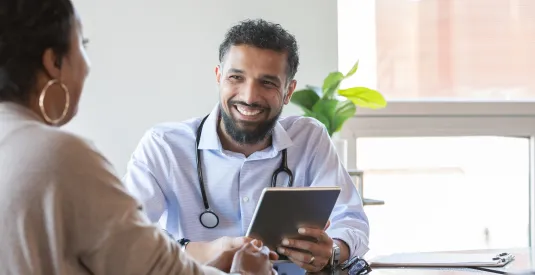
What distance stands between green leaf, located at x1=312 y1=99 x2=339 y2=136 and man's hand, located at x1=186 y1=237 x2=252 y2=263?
116 cm

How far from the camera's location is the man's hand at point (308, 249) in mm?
1788

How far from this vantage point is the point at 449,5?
3459 mm

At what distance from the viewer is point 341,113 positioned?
2.94 meters

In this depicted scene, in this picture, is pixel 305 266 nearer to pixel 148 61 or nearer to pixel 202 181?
pixel 202 181

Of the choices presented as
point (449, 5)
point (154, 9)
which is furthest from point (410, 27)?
point (154, 9)

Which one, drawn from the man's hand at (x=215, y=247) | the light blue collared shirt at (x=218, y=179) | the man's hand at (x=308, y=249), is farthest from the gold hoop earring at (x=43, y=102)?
the light blue collared shirt at (x=218, y=179)

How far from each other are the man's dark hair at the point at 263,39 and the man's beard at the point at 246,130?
177 mm

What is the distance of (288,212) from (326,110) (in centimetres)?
127

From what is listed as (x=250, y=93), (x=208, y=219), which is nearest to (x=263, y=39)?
(x=250, y=93)

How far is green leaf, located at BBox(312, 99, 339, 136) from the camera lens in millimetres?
2883

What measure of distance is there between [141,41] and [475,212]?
196 centimetres

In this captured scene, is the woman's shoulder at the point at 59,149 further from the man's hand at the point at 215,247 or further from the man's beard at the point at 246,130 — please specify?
the man's beard at the point at 246,130

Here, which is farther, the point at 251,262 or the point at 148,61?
the point at 148,61

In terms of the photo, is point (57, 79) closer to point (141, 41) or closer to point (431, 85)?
point (141, 41)
